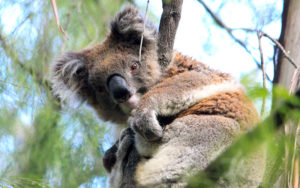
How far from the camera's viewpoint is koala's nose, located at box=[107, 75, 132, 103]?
3.02m

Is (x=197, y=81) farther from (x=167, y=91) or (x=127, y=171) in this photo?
(x=127, y=171)

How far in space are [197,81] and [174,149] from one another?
0.60 m

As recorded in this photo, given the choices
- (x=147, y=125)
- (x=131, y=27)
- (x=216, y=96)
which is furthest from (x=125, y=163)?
(x=131, y=27)

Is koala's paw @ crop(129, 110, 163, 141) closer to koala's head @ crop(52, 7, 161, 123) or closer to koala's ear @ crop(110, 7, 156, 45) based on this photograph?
koala's head @ crop(52, 7, 161, 123)

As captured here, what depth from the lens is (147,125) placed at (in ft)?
8.40

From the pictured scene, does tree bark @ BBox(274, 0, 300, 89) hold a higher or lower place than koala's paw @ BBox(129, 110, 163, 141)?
higher

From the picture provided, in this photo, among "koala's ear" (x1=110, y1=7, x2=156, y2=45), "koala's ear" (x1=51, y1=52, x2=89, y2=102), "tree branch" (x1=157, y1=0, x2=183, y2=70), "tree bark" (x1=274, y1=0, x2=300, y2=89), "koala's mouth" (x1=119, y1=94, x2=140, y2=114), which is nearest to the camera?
"tree branch" (x1=157, y1=0, x2=183, y2=70)

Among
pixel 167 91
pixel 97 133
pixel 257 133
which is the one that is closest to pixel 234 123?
pixel 167 91

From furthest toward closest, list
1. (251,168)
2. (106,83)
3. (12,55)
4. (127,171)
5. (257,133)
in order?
(12,55) → (106,83) → (127,171) → (251,168) → (257,133)

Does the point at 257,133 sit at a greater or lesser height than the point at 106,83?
greater

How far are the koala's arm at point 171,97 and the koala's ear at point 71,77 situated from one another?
0.92m

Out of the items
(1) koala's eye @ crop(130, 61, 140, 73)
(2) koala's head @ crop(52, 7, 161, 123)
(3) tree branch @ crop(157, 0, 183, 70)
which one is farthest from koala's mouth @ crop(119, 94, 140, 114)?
(3) tree branch @ crop(157, 0, 183, 70)

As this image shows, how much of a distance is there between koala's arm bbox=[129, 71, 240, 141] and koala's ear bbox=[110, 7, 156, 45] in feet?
1.64

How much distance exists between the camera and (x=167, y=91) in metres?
2.76
